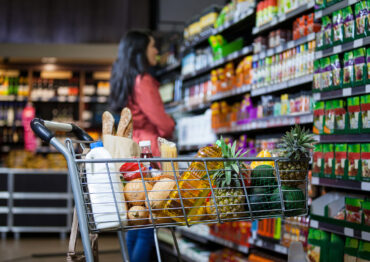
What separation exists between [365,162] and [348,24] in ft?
2.55

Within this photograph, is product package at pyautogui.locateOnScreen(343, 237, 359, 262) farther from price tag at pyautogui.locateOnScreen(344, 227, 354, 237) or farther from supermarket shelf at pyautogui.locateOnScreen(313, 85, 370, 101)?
supermarket shelf at pyautogui.locateOnScreen(313, 85, 370, 101)

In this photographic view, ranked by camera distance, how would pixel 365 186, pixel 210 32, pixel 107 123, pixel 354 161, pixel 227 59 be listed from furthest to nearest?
1. pixel 210 32
2. pixel 227 59
3. pixel 354 161
4. pixel 365 186
5. pixel 107 123

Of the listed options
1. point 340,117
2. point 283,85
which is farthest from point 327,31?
point 283,85

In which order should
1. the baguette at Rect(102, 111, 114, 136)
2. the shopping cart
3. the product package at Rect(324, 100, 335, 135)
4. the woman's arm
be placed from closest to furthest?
the shopping cart < the baguette at Rect(102, 111, 114, 136) < the product package at Rect(324, 100, 335, 135) < the woman's arm

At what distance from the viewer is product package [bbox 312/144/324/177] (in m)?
3.08

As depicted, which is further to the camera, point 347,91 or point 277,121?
point 277,121

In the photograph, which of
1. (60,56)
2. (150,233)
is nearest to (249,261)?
(150,233)

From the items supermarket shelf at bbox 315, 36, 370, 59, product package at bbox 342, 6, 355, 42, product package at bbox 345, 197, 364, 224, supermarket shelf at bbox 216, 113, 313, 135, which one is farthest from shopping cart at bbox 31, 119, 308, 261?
supermarket shelf at bbox 216, 113, 313, 135

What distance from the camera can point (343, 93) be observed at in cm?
286

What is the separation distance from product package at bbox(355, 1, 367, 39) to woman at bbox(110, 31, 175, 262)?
54.0 inches

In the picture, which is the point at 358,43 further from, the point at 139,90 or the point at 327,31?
the point at 139,90

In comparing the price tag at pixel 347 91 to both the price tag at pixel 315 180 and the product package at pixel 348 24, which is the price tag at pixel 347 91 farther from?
the price tag at pixel 315 180

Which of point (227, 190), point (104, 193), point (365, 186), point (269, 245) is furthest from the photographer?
point (269, 245)

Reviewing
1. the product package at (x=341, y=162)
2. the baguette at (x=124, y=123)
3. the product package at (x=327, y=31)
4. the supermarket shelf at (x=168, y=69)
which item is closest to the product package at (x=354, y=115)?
the product package at (x=341, y=162)
